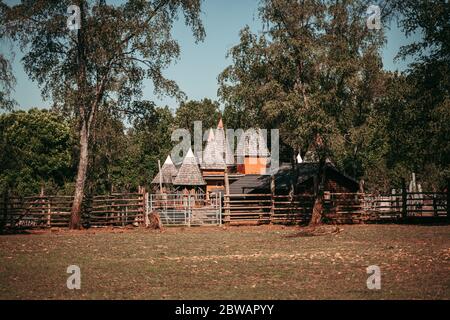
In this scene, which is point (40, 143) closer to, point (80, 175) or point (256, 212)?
point (80, 175)

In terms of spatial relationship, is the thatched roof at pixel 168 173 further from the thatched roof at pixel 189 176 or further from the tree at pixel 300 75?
the tree at pixel 300 75

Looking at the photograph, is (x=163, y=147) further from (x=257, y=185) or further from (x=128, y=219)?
(x=128, y=219)

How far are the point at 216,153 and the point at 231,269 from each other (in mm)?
51069

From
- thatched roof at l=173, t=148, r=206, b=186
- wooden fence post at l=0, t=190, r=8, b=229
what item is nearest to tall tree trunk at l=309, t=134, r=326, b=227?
wooden fence post at l=0, t=190, r=8, b=229

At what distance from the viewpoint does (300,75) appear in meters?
31.9

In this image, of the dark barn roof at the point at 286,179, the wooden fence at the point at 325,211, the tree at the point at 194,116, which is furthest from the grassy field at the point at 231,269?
the tree at the point at 194,116

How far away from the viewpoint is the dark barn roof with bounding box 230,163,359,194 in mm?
42438

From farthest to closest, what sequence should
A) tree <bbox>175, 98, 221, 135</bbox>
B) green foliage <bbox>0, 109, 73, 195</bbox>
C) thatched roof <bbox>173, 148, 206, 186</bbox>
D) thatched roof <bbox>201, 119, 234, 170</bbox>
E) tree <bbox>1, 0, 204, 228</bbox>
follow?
tree <bbox>175, 98, 221, 135</bbox> < green foliage <bbox>0, 109, 73, 195</bbox> < thatched roof <bbox>201, 119, 234, 170</bbox> < thatched roof <bbox>173, 148, 206, 186</bbox> < tree <bbox>1, 0, 204, 228</bbox>

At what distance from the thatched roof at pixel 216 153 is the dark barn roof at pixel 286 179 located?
15.7 m

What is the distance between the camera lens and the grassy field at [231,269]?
10445 millimetres

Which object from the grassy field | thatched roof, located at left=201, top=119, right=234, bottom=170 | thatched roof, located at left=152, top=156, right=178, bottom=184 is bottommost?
the grassy field

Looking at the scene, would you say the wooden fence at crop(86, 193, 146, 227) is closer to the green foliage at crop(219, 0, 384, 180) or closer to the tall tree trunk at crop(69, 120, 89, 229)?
the tall tree trunk at crop(69, 120, 89, 229)

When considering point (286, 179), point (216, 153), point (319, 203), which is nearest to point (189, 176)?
point (216, 153)

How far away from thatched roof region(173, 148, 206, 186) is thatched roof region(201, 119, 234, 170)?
448 centimetres
